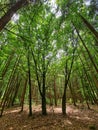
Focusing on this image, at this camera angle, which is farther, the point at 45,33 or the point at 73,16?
the point at 45,33

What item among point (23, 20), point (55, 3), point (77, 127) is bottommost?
point (77, 127)

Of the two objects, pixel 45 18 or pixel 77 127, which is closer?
pixel 77 127

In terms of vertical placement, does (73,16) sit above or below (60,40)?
above

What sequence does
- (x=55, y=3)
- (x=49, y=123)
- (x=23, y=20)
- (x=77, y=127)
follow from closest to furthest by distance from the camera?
(x=77, y=127), (x=49, y=123), (x=23, y=20), (x=55, y=3)

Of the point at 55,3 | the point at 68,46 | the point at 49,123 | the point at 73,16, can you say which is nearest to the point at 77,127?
the point at 49,123

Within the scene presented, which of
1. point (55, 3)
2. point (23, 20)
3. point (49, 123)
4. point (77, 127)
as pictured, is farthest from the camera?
point (55, 3)

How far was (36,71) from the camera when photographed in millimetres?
12344

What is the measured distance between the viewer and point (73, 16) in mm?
11242

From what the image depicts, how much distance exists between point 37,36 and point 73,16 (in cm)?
266

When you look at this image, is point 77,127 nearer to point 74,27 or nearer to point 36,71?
point 36,71

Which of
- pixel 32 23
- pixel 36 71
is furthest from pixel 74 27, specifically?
pixel 36 71

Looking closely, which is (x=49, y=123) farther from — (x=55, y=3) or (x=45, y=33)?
(x=55, y=3)

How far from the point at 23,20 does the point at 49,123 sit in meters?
6.22

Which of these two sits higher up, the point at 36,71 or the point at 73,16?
the point at 73,16
